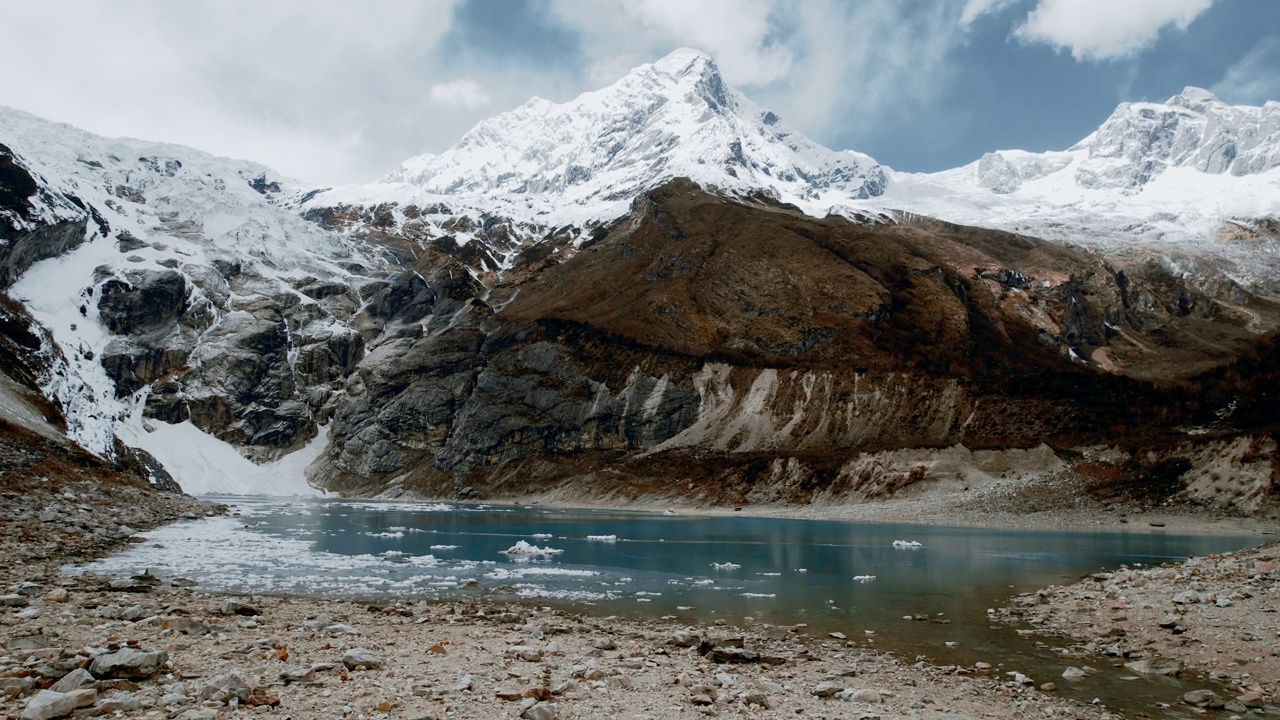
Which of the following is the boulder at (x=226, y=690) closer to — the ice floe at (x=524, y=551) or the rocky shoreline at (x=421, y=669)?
the rocky shoreline at (x=421, y=669)

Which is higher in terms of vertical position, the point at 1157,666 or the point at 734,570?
the point at 1157,666

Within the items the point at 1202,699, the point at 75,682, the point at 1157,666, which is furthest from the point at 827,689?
the point at 75,682

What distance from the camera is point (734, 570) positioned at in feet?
127

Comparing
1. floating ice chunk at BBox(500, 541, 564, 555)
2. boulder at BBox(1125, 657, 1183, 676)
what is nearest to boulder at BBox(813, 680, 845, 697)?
boulder at BBox(1125, 657, 1183, 676)

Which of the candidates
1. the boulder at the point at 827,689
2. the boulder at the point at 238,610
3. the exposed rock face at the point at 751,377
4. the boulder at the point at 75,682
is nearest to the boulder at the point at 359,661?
the boulder at the point at 75,682

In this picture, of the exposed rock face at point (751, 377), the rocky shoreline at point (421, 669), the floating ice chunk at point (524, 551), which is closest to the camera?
the rocky shoreline at point (421, 669)

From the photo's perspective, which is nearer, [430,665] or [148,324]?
[430,665]

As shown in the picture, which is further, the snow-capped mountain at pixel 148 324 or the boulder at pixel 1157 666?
the snow-capped mountain at pixel 148 324

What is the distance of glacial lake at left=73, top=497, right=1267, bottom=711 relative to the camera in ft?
72.5

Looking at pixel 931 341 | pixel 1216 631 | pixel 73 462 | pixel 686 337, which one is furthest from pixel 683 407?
pixel 1216 631

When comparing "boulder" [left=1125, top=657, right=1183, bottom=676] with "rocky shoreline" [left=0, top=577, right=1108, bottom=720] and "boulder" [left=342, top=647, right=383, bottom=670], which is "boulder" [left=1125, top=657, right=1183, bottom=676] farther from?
"boulder" [left=342, top=647, right=383, bottom=670]

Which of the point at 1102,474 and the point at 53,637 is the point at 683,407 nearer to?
the point at 1102,474

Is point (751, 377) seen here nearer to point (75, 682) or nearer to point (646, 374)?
point (646, 374)

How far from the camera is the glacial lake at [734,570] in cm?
2211
